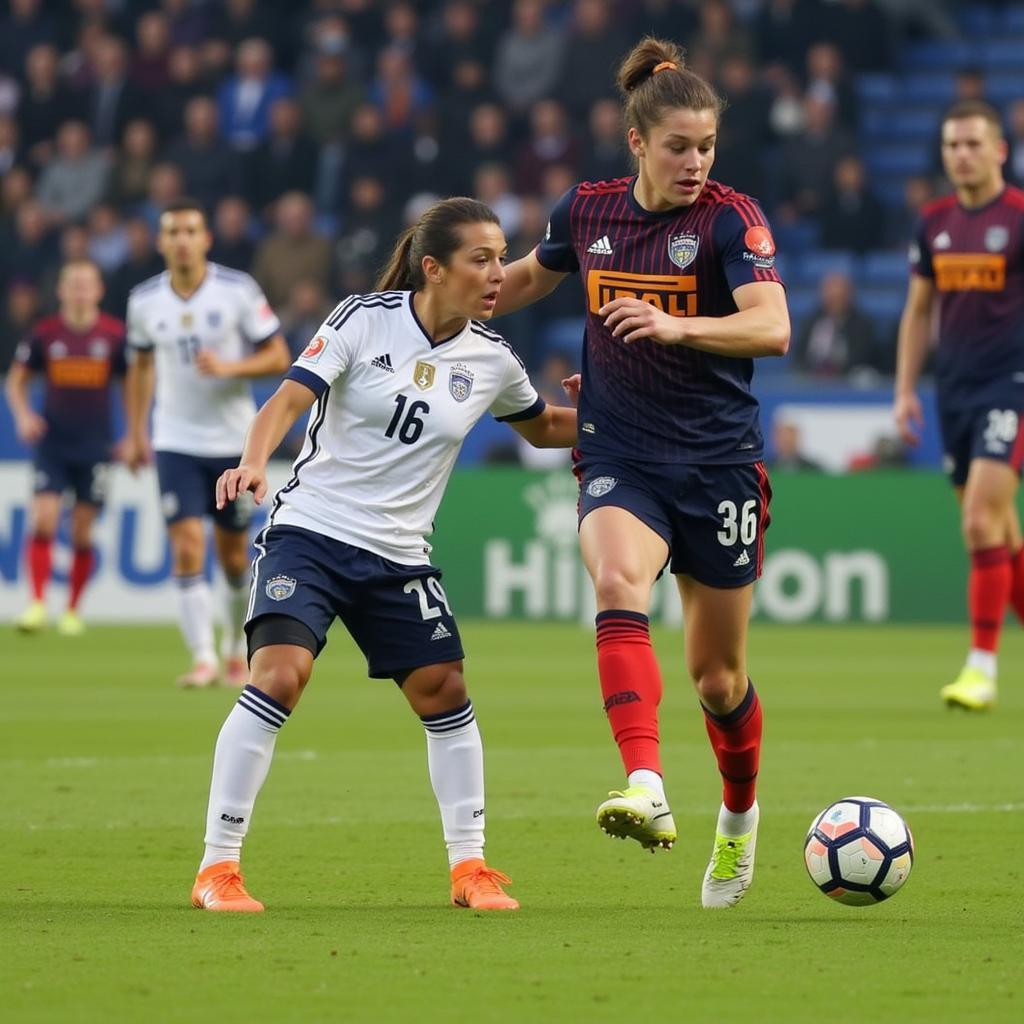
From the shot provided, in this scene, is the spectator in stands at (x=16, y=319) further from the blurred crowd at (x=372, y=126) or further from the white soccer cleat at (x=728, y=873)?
the white soccer cleat at (x=728, y=873)

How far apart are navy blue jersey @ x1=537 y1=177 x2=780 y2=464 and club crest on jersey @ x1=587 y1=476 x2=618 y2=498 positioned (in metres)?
0.09

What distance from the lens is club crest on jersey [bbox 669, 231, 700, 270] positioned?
5.96 m

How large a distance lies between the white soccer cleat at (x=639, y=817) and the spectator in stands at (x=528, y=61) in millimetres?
18067

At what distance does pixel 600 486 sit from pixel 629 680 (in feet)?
2.10

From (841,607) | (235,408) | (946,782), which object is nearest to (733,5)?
(841,607)

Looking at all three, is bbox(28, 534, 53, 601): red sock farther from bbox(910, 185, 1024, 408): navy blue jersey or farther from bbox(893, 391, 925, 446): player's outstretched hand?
bbox(910, 185, 1024, 408): navy blue jersey

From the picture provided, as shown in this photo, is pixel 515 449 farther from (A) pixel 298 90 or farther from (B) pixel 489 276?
(B) pixel 489 276

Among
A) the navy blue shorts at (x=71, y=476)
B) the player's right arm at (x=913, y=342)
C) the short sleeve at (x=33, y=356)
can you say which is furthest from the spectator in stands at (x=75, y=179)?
the player's right arm at (x=913, y=342)

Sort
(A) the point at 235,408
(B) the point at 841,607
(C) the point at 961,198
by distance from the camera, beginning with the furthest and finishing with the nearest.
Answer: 1. (B) the point at 841,607
2. (A) the point at 235,408
3. (C) the point at 961,198

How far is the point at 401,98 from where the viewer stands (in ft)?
74.2

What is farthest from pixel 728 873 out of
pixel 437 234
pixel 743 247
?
pixel 437 234

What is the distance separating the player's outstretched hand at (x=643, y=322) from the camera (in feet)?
17.7

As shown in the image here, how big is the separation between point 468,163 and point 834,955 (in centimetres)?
1740

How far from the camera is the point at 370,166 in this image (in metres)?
22.0
